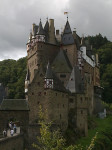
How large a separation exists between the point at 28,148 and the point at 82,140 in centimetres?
819

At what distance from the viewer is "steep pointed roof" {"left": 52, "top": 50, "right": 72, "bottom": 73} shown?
4953 cm

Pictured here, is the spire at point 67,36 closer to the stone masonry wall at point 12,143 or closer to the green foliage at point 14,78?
the green foliage at point 14,78

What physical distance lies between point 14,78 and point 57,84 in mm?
46175

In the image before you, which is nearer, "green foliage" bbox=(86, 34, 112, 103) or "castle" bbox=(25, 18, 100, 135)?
"castle" bbox=(25, 18, 100, 135)

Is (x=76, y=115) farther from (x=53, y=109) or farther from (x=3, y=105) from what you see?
(x=3, y=105)

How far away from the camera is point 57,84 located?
4103cm

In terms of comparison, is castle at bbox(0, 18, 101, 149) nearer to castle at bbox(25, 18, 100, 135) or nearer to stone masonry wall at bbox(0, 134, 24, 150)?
castle at bbox(25, 18, 100, 135)

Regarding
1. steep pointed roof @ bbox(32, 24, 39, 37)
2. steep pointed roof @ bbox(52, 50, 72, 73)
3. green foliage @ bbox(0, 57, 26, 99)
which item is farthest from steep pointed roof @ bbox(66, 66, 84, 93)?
green foliage @ bbox(0, 57, 26, 99)

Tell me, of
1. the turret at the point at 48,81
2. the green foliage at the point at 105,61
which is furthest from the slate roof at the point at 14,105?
the green foliage at the point at 105,61

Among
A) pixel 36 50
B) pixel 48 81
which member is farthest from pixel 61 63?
pixel 48 81

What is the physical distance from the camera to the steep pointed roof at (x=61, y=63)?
4953 centimetres

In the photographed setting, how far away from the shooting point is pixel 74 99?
141ft

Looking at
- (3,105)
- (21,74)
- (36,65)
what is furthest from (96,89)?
(21,74)

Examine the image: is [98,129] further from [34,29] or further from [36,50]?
[34,29]
